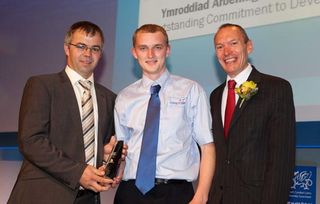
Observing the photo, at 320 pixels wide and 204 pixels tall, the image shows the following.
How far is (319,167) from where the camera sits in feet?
10.8

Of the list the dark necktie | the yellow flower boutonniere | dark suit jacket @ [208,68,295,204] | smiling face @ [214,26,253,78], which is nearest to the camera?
dark suit jacket @ [208,68,295,204]

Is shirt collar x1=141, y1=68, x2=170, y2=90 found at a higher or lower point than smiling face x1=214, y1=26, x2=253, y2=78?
lower

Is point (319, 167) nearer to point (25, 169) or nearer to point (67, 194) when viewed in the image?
point (67, 194)

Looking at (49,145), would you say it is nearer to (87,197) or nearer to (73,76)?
(87,197)

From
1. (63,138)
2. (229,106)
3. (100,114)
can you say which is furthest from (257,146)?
(63,138)

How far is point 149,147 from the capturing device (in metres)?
2.61

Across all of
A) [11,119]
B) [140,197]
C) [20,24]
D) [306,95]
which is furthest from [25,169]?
[20,24]

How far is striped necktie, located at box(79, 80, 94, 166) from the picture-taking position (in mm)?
2684

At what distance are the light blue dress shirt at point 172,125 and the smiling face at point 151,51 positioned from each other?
0.29 feet

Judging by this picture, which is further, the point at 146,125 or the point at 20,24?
the point at 20,24

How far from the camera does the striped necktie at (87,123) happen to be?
268 cm

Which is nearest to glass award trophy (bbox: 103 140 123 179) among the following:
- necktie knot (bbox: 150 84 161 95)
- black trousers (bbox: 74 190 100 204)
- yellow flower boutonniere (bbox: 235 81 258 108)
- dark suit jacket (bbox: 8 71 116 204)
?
dark suit jacket (bbox: 8 71 116 204)

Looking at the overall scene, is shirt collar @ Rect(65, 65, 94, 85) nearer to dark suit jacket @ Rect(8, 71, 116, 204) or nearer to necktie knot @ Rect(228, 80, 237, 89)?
dark suit jacket @ Rect(8, 71, 116, 204)

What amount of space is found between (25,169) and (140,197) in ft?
2.17
